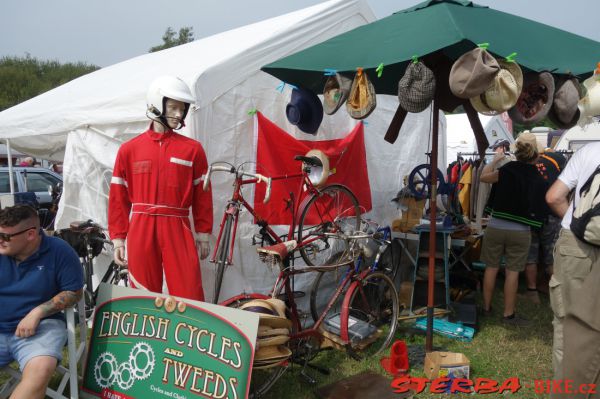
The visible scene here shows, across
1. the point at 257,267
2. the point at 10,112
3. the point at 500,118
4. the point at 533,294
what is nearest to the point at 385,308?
the point at 257,267

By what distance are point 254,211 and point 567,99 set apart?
2543 mm

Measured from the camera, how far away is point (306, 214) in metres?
4.43

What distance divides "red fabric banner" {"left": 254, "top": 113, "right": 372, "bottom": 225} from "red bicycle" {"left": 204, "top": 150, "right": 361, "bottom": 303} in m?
0.08

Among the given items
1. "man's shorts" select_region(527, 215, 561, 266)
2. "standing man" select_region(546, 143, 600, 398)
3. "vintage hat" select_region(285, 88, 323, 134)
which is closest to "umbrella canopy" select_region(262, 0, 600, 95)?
"vintage hat" select_region(285, 88, 323, 134)

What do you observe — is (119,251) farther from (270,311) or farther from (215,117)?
(215,117)

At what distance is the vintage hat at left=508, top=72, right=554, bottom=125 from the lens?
2965 mm

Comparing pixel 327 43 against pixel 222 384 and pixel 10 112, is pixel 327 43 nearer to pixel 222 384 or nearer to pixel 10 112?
pixel 222 384

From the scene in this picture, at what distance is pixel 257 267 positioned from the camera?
13.7 feet

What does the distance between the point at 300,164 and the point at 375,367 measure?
6.72 feet

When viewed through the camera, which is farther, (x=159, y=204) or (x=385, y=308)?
(x=385, y=308)

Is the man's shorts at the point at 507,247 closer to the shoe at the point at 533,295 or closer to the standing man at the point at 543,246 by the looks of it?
the standing man at the point at 543,246

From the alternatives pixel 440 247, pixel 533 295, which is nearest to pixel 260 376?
pixel 440 247

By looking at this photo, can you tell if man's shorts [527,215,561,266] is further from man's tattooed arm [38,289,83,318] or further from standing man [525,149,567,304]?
man's tattooed arm [38,289,83,318]

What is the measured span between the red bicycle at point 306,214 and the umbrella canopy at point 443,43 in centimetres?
97
